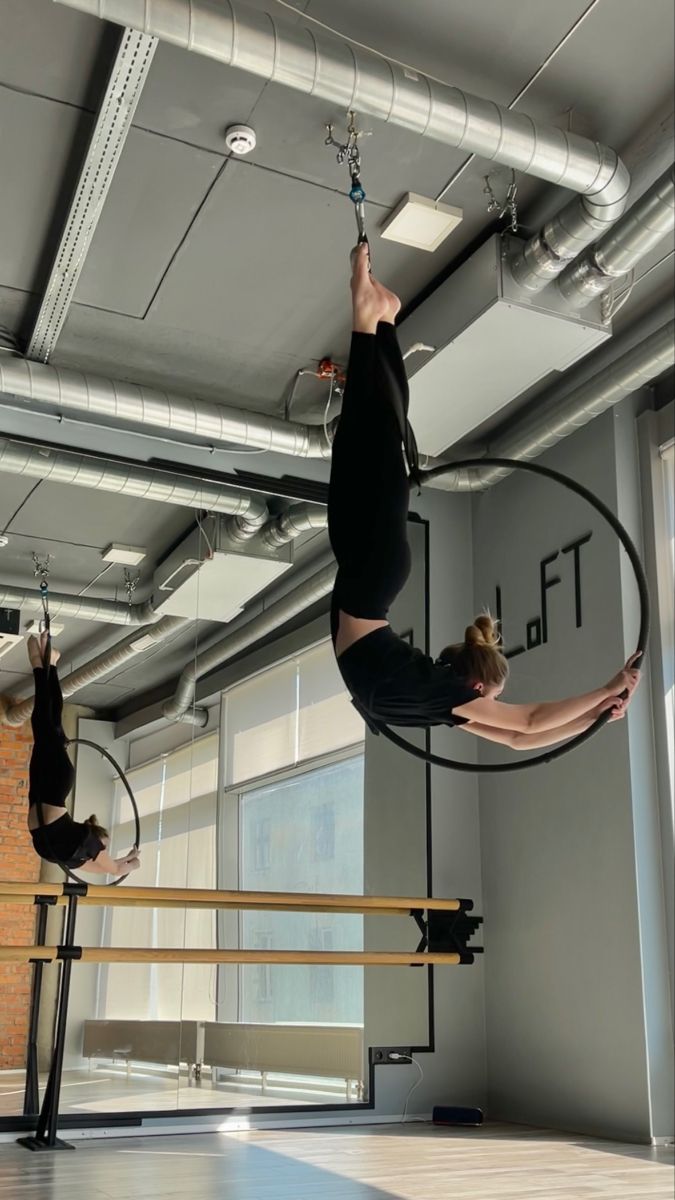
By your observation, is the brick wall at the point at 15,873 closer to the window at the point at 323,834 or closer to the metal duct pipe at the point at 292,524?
the window at the point at 323,834

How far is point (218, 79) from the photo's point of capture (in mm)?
4188

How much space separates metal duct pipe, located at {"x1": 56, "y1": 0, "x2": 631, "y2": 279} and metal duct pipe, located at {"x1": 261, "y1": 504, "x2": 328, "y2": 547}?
261 cm

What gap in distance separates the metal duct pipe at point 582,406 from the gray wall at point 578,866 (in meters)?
0.29

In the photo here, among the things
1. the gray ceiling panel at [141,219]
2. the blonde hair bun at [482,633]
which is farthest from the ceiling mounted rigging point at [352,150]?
the blonde hair bun at [482,633]

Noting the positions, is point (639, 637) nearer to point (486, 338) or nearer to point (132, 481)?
point (486, 338)

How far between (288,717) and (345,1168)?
2594 millimetres

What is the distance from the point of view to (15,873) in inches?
222

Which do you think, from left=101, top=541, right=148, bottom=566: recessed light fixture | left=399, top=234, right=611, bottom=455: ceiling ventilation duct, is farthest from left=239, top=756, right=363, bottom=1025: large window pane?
left=399, top=234, right=611, bottom=455: ceiling ventilation duct

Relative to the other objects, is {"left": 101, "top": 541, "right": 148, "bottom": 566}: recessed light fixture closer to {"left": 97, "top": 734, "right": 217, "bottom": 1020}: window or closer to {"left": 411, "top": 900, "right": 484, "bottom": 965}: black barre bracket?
{"left": 97, "top": 734, "right": 217, "bottom": 1020}: window

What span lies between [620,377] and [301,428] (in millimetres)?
1678

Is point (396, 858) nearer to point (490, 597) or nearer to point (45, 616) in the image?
point (490, 597)

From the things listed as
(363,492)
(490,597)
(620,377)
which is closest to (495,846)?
(490,597)

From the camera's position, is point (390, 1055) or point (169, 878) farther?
point (390, 1055)

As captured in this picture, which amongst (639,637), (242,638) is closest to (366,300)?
(639,637)
